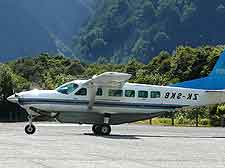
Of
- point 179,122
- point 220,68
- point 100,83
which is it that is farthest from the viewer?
point 179,122

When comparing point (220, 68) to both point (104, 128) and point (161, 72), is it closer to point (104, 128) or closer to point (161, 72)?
point (104, 128)

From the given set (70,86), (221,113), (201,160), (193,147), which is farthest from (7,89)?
(201,160)

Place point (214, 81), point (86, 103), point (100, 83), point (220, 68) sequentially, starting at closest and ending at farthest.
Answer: point (100, 83)
point (86, 103)
point (214, 81)
point (220, 68)

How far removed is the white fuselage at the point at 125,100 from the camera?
26.5m

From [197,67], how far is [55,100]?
5175 centimetres

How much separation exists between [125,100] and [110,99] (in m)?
0.69

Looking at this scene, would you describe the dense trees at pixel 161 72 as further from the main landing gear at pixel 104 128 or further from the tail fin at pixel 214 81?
the main landing gear at pixel 104 128

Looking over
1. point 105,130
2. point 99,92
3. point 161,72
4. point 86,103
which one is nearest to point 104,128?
point 105,130

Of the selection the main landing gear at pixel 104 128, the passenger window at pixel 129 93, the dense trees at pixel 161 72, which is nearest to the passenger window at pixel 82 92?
the main landing gear at pixel 104 128

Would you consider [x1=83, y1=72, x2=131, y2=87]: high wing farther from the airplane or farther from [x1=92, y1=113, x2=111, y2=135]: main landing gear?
[x1=92, y1=113, x2=111, y2=135]: main landing gear

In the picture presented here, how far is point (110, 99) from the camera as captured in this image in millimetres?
27000

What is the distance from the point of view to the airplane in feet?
86.9

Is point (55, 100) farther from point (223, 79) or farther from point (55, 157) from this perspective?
point (55, 157)

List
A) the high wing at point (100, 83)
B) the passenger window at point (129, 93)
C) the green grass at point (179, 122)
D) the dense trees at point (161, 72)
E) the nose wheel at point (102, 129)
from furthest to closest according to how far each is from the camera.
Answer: the dense trees at point (161, 72), the green grass at point (179, 122), the passenger window at point (129, 93), the nose wheel at point (102, 129), the high wing at point (100, 83)
